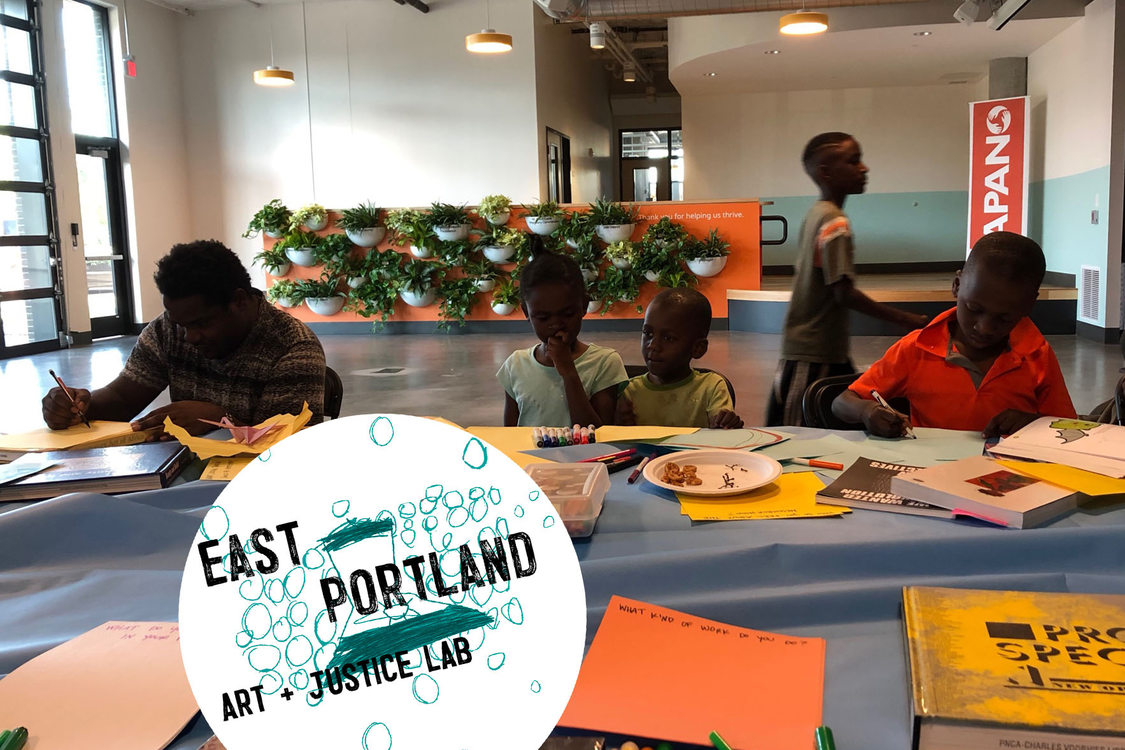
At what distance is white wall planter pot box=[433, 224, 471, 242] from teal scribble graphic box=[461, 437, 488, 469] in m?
8.10

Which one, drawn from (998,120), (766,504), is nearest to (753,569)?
(766,504)

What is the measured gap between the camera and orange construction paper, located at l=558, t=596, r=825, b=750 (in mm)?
606

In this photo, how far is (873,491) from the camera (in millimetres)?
1181

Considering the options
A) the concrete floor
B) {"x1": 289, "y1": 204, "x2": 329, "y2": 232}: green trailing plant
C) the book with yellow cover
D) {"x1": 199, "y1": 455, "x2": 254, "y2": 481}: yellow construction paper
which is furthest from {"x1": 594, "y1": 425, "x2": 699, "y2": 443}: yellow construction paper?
{"x1": 289, "y1": 204, "x2": 329, "y2": 232}: green trailing plant

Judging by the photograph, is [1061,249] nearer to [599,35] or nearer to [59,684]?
[599,35]

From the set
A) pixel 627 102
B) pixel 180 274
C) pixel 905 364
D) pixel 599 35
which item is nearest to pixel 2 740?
pixel 180 274

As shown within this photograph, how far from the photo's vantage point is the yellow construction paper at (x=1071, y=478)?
3.68 ft

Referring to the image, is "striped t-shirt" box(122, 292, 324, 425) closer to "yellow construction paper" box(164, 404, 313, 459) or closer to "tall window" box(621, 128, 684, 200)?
"yellow construction paper" box(164, 404, 313, 459)

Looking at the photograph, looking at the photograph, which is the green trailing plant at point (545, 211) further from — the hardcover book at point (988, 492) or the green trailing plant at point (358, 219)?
the hardcover book at point (988, 492)

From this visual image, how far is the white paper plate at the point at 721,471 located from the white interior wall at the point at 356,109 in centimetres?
896

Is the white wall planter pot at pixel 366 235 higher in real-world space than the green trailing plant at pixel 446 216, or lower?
lower

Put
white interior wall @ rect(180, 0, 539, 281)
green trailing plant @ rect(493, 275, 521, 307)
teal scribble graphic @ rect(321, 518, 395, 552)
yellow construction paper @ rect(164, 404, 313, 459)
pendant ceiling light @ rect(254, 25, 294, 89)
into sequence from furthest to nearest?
white interior wall @ rect(180, 0, 539, 281)
pendant ceiling light @ rect(254, 25, 294, 89)
green trailing plant @ rect(493, 275, 521, 307)
yellow construction paper @ rect(164, 404, 313, 459)
teal scribble graphic @ rect(321, 518, 395, 552)

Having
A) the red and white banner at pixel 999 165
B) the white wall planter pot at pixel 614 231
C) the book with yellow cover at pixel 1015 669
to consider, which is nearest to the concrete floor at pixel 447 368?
the white wall planter pot at pixel 614 231

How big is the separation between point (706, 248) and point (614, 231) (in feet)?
2.96
